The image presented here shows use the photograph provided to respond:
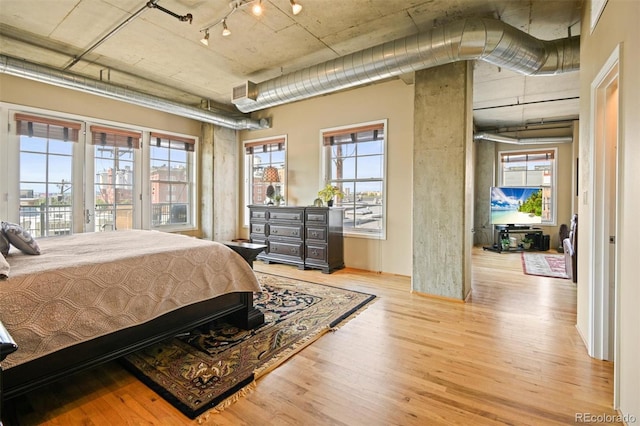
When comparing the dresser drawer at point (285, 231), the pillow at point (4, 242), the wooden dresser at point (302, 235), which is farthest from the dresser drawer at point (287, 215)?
the pillow at point (4, 242)

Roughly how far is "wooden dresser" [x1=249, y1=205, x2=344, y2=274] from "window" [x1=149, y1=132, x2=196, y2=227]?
1.55 metres

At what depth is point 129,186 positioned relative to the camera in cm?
524

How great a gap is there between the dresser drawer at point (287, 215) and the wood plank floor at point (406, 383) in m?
2.30

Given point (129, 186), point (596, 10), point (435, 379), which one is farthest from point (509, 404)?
point (129, 186)

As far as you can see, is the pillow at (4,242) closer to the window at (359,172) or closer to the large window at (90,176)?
the large window at (90,176)

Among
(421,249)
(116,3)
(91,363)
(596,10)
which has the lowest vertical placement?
(91,363)

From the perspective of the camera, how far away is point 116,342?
197cm

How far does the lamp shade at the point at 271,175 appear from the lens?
5.67 metres

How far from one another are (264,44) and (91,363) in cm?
352

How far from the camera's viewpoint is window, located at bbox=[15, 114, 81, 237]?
418 cm

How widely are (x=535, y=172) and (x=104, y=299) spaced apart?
8861 mm

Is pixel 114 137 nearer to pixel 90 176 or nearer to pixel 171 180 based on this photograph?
pixel 90 176

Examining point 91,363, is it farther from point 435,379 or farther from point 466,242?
point 466,242

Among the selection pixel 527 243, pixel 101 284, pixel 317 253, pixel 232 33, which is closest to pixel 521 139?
pixel 527 243
